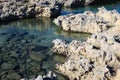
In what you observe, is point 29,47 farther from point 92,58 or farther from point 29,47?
point 92,58

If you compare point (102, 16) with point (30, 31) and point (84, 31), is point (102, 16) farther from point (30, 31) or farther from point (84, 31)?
point (30, 31)

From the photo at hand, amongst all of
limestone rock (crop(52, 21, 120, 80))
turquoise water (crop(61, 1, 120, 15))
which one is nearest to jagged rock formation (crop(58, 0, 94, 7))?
turquoise water (crop(61, 1, 120, 15))

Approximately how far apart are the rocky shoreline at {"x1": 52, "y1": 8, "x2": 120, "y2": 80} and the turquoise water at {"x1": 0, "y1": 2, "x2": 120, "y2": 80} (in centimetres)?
86

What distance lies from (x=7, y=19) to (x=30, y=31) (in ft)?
18.4

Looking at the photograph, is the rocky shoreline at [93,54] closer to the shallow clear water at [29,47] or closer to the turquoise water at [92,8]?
the shallow clear water at [29,47]

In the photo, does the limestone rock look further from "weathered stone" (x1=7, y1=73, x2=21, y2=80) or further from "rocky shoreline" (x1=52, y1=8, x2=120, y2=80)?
"weathered stone" (x1=7, y1=73, x2=21, y2=80)

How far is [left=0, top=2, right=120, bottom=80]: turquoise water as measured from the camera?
76.4 ft

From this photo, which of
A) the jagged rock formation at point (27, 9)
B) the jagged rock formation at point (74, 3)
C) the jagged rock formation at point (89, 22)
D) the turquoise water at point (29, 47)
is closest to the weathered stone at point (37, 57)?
the turquoise water at point (29, 47)

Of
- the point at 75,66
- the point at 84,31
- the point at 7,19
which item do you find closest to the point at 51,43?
the point at 84,31

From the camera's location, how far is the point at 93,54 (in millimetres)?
23250

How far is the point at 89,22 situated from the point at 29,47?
8.54 metres

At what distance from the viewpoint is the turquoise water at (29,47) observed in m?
23.3

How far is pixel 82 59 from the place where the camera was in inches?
882

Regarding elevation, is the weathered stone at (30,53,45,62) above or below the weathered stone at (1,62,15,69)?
above
